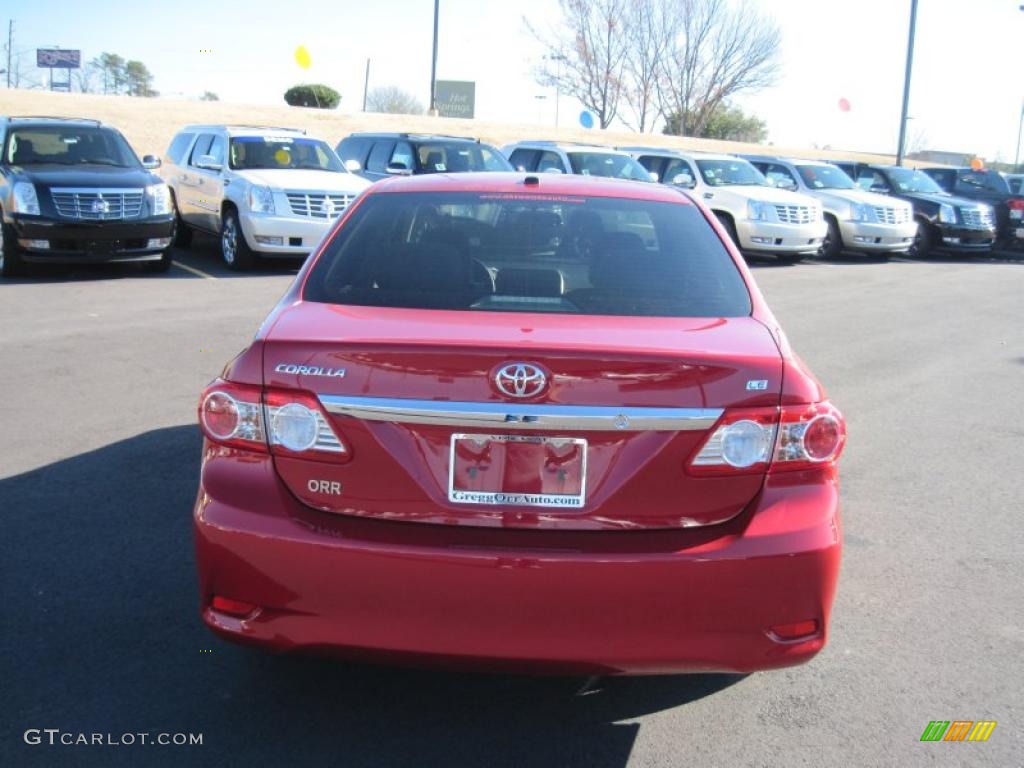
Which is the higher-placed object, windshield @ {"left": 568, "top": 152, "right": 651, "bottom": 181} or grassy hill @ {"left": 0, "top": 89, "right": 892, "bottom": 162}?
grassy hill @ {"left": 0, "top": 89, "right": 892, "bottom": 162}

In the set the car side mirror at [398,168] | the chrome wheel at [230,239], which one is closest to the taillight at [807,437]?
the chrome wheel at [230,239]

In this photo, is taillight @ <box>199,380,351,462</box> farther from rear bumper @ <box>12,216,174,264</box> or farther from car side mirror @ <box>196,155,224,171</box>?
car side mirror @ <box>196,155,224,171</box>

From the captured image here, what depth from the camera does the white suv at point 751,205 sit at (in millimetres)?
18344

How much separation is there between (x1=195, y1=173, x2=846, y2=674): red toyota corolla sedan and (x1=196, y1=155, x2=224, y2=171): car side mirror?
41.3ft

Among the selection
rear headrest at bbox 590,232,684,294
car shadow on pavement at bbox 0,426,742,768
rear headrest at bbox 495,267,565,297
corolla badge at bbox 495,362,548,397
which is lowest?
car shadow on pavement at bbox 0,426,742,768

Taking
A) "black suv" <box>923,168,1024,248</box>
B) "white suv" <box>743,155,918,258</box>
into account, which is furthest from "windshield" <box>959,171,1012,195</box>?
"white suv" <box>743,155,918,258</box>

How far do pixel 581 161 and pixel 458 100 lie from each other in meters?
57.4

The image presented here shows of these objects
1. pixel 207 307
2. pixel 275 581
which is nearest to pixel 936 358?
pixel 207 307

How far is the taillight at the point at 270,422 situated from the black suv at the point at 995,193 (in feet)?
77.3

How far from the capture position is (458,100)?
7438 centimetres

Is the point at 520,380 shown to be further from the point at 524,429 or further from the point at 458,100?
the point at 458,100

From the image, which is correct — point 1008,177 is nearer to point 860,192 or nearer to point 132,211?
point 860,192

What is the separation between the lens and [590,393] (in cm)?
293

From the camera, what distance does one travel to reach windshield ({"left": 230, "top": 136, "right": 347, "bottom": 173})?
15.1 meters
